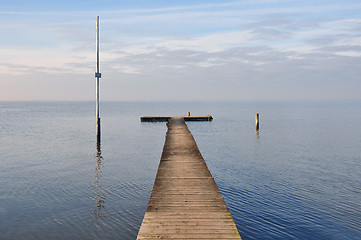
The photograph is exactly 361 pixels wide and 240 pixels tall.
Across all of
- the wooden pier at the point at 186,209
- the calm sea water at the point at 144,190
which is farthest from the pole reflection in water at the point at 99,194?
the wooden pier at the point at 186,209

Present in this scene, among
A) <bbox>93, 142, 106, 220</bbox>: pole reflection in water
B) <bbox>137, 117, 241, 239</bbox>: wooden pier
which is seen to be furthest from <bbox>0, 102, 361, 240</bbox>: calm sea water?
<bbox>137, 117, 241, 239</bbox>: wooden pier

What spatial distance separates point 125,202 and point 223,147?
15451 mm

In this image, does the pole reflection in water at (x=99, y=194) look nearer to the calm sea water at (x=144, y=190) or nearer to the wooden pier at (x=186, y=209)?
the calm sea water at (x=144, y=190)

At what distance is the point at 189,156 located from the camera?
1535cm

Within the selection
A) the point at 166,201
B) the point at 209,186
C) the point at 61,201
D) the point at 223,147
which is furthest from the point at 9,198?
the point at 223,147

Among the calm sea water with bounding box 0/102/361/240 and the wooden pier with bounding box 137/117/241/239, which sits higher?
the wooden pier with bounding box 137/117/241/239

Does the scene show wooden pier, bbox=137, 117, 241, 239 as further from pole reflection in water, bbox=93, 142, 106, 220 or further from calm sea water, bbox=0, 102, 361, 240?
pole reflection in water, bbox=93, 142, 106, 220

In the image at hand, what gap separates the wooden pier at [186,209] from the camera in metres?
6.56

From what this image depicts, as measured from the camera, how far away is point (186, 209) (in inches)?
311

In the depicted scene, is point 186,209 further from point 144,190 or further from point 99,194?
point 99,194

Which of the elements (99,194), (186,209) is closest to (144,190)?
(99,194)

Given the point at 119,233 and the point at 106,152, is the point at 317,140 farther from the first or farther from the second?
the point at 119,233

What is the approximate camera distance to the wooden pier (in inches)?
258

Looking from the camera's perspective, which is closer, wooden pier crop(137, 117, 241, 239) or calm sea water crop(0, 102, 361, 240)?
wooden pier crop(137, 117, 241, 239)
